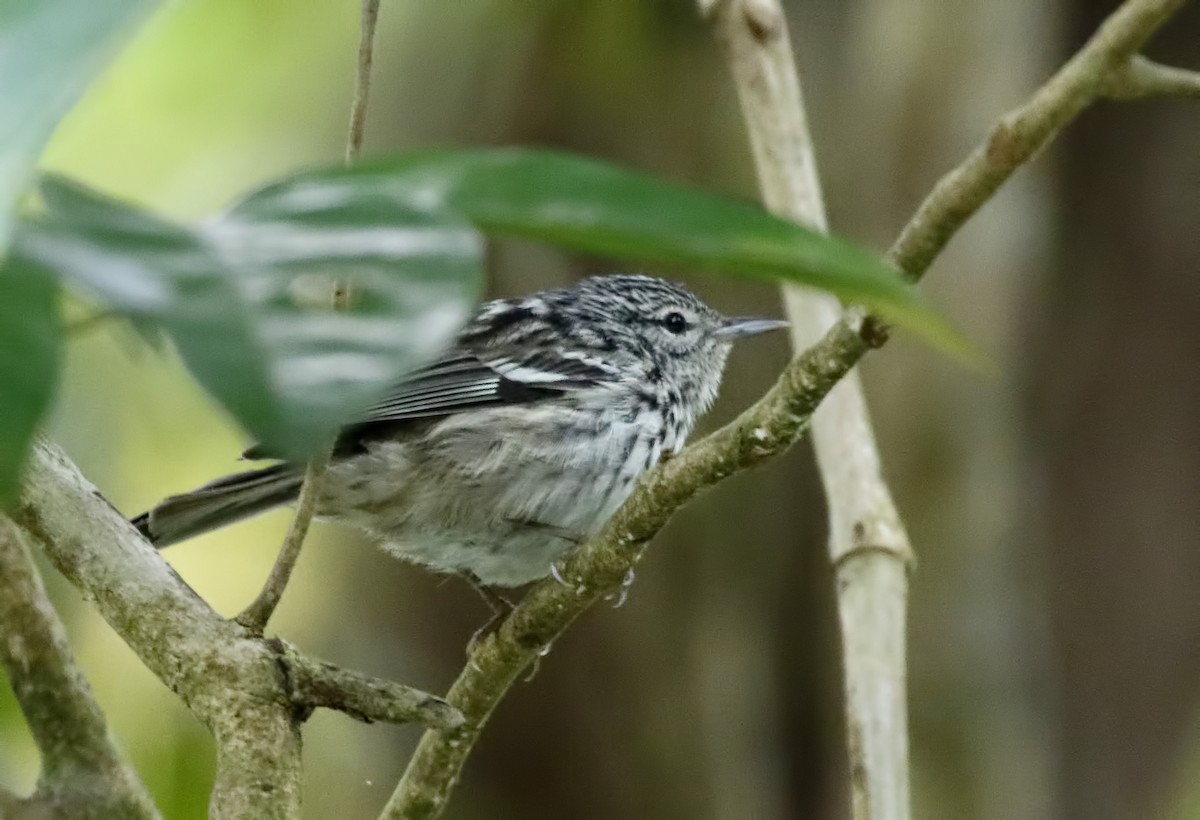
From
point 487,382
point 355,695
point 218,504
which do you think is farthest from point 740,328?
point 355,695

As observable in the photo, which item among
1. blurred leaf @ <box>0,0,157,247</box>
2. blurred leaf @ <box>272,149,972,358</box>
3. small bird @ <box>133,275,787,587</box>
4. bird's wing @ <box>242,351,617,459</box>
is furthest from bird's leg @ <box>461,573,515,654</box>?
blurred leaf @ <box>0,0,157,247</box>

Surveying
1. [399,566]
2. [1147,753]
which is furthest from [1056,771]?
[399,566]

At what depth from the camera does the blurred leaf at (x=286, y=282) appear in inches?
29.0

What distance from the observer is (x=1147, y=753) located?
22.3 ft

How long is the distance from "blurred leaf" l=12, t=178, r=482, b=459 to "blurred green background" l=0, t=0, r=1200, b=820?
5024 mm

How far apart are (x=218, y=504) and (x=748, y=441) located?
7.85ft

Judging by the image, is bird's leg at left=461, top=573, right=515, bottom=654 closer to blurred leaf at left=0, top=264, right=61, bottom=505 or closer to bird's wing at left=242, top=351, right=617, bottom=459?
bird's wing at left=242, top=351, right=617, bottom=459

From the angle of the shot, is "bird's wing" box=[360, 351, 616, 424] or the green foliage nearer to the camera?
the green foliage

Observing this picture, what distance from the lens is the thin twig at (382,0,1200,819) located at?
4.06ft

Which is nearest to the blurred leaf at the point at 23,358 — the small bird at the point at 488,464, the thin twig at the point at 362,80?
the thin twig at the point at 362,80

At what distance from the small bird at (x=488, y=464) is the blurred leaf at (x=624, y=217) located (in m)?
3.29

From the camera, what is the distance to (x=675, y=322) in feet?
16.8

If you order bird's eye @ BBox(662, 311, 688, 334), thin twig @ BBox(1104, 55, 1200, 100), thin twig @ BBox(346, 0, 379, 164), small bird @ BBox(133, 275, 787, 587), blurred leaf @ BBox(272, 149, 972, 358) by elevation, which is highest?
bird's eye @ BBox(662, 311, 688, 334)

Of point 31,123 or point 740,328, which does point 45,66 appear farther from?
point 740,328
